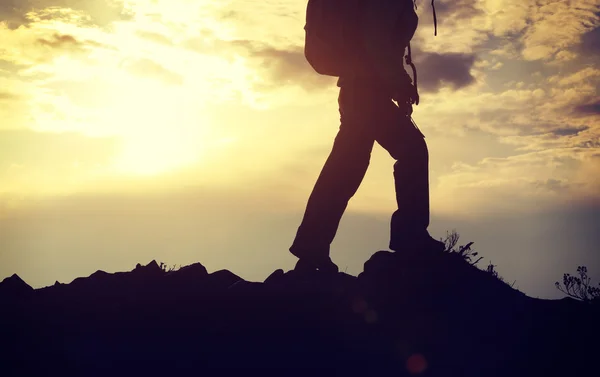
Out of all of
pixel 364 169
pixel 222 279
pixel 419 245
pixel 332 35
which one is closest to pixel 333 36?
pixel 332 35

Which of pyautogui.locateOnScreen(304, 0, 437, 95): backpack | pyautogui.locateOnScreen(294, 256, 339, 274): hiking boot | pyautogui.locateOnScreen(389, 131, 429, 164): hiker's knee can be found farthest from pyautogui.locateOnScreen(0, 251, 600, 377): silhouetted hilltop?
pyautogui.locateOnScreen(304, 0, 437, 95): backpack

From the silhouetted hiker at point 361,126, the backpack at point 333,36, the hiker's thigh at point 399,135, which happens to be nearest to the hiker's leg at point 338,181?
the silhouetted hiker at point 361,126

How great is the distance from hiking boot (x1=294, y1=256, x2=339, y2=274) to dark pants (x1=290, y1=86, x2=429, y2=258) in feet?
0.24

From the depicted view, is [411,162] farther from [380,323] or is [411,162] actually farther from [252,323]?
[252,323]

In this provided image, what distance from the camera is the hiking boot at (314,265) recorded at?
7.95 metres

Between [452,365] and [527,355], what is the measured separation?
0.74 meters

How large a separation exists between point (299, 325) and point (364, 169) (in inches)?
88.7

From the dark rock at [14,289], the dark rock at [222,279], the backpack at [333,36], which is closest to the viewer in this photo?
the dark rock at [14,289]

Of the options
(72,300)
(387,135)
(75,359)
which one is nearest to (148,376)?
(75,359)

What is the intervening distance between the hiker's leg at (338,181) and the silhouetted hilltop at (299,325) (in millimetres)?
513

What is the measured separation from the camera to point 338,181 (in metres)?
7.93

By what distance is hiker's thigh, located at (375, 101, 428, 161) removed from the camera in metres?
7.80

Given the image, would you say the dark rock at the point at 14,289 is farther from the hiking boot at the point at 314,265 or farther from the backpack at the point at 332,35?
the backpack at the point at 332,35

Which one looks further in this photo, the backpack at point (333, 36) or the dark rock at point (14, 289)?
the backpack at point (333, 36)
